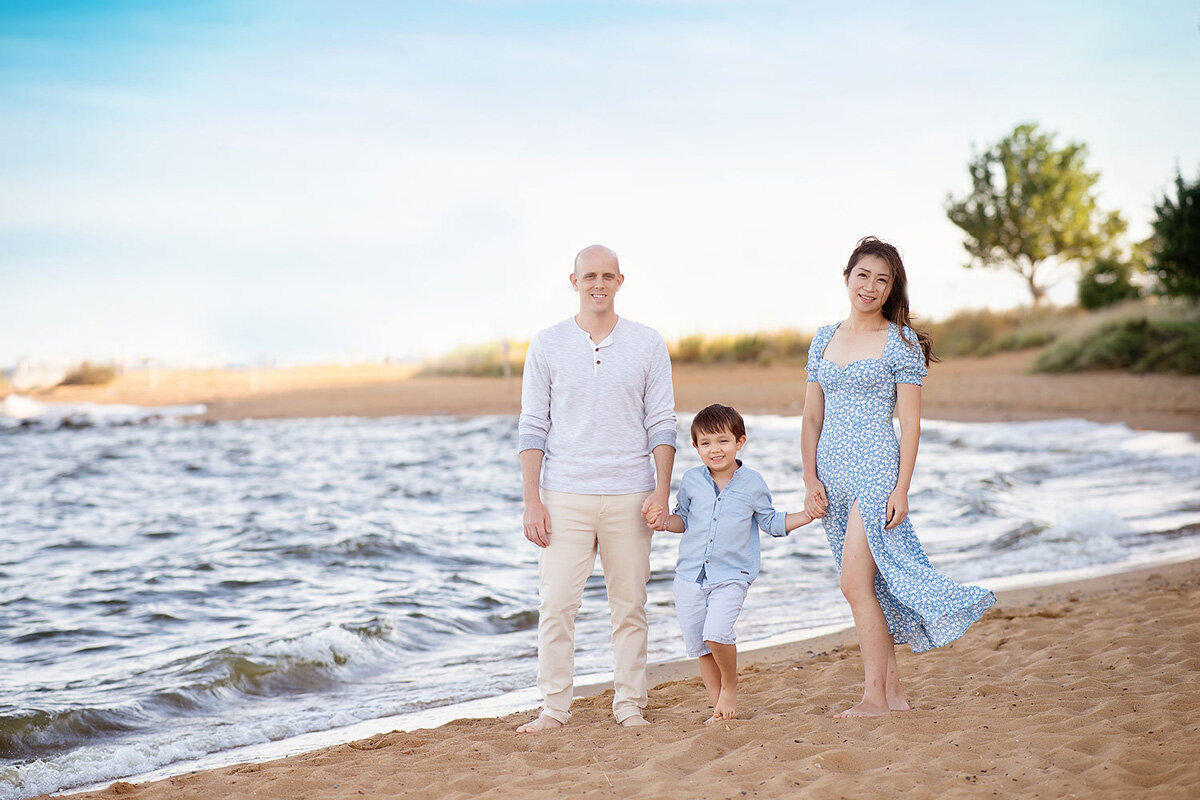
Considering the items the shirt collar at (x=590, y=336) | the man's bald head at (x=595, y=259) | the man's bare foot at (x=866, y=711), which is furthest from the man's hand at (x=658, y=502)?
the man's bare foot at (x=866, y=711)

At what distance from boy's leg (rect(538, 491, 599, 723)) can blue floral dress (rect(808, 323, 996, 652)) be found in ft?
3.19

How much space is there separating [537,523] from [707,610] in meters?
0.76

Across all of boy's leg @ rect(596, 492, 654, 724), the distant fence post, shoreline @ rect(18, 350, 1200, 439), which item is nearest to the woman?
boy's leg @ rect(596, 492, 654, 724)

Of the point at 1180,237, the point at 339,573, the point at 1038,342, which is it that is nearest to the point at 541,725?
the point at 339,573

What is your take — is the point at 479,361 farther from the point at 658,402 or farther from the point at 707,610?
the point at 707,610

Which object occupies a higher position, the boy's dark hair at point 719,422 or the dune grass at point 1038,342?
the dune grass at point 1038,342

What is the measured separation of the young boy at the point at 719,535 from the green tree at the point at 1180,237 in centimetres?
1941

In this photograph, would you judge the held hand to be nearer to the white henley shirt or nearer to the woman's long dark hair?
the white henley shirt

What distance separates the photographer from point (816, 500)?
3.85 metres

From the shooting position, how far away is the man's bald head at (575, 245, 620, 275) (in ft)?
12.8

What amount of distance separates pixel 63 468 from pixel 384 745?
15083mm

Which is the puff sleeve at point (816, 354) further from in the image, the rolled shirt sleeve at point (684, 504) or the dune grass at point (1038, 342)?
the dune grass at point (1038, 342)

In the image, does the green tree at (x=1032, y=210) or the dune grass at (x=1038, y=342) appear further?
the green tree at (x=1032, y=210)

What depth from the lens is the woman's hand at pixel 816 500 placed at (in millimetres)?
3838
